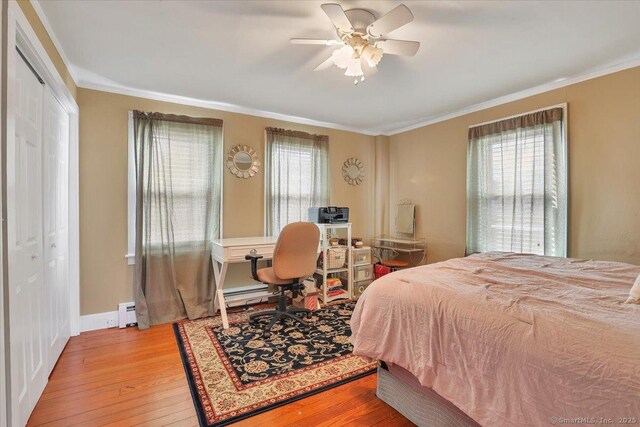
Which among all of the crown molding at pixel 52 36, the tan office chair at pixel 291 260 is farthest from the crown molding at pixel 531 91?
the crown molding at pixel 52 36

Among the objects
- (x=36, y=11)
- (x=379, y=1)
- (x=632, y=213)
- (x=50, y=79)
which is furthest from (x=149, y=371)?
(x=632, y=213)

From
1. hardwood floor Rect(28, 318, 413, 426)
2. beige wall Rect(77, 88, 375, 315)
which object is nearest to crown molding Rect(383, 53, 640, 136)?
beige wall Rect(77, 88, 375, 315)

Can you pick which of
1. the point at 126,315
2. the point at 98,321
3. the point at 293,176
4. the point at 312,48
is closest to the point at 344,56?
the point at 312,48

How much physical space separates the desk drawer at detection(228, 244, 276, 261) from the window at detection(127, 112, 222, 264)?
2.02 ft

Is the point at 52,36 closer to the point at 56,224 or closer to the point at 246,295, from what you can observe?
the point at 56,224

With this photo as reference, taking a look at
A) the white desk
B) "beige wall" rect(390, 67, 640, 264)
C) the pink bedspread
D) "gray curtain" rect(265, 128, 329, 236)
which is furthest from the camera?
"gray curtain" rect(265, 128, 329, 236)

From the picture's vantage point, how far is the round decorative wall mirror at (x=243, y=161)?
350 cm

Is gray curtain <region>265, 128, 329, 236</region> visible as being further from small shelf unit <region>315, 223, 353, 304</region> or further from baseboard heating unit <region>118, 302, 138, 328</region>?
baseboard heating unit <region>118, 302, 138, 328</region>

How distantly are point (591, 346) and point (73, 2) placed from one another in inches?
118

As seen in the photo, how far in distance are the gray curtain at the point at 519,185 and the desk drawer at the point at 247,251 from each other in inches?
92.7

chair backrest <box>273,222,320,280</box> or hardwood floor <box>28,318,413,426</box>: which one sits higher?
chair backrest <box>273,222,320,280</box>

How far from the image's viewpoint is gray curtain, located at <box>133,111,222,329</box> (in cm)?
297

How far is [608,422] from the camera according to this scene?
2.71ft

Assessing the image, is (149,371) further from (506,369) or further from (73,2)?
(73,2)
